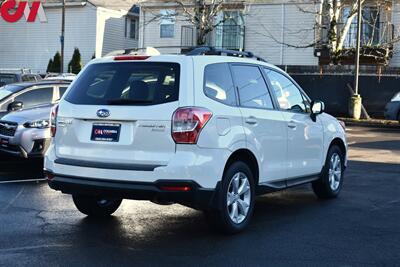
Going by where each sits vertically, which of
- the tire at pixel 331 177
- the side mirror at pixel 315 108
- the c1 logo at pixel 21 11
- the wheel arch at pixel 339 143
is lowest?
the tire at pixel 331 177

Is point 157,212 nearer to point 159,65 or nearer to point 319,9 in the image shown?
point 159,65

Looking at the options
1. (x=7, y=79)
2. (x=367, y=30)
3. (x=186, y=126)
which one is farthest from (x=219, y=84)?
(x=367, y=30)

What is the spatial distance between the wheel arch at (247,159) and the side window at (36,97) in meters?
6.25

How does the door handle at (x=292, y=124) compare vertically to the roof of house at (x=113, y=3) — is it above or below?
below

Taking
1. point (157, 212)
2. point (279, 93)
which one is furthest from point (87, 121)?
point (279, 93)

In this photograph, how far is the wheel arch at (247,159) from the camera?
6.28m

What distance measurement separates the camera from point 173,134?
577cm

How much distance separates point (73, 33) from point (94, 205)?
32.6 meters

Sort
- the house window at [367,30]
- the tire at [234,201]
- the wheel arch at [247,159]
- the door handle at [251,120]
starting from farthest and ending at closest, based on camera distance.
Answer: the house window at [367,30] → the door handle at [251,120] → the wheel arch at [247,159] → the tire at [234,201]

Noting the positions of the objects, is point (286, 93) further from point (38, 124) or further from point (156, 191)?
point (38, 124)

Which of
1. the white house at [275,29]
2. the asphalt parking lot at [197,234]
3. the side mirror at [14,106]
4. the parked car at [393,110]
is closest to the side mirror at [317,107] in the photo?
the asphalt parking lot at [197,234]

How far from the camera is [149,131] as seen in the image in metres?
5.84

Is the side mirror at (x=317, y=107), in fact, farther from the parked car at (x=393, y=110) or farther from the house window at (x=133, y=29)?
the house window at (x=133, y=29)

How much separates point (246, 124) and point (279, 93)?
44.3 inches
